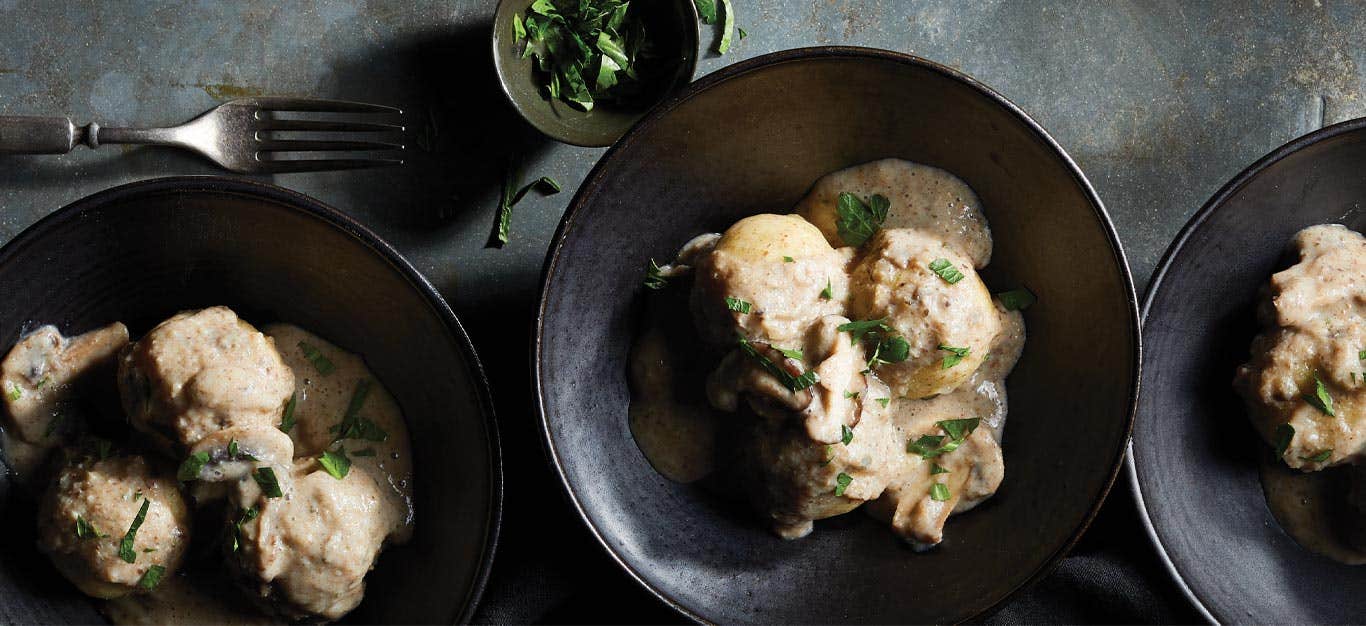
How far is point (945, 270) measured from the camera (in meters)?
Result: 2.29

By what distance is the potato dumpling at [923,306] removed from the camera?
2264 millimetres

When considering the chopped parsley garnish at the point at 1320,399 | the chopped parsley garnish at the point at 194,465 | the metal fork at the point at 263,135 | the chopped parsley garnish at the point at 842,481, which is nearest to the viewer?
the chopped parsley garnish at the point at 194,465

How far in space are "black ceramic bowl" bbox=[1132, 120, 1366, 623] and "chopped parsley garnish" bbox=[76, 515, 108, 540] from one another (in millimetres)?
2317

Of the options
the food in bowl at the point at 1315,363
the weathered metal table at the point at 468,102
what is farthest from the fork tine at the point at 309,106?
the food in bowl at the point at 1315,363

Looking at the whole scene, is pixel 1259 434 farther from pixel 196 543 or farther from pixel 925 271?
pixel 196 543

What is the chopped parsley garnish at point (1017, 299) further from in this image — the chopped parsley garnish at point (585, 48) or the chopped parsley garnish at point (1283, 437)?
the chopped parsley garnish at point (585, 48)

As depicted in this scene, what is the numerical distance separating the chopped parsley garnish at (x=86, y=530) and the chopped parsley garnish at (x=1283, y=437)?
2.67 m

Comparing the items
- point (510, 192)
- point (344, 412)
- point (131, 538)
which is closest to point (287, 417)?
point (344, 412)

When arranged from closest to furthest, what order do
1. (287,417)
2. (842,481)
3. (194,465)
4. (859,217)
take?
(194,465) < (842,481) < (287,417) < (859,217)

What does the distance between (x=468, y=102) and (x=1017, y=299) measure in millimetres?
1463

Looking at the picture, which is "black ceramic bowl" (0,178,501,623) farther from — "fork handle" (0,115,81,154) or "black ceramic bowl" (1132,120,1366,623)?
"black ceramic bowl" (1132,120,1366,623)

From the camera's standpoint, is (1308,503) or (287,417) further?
(1308,503)

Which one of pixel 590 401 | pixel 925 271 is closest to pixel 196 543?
pixel 590 401

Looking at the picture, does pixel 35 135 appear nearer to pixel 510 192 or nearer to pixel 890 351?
pixel 510 192
